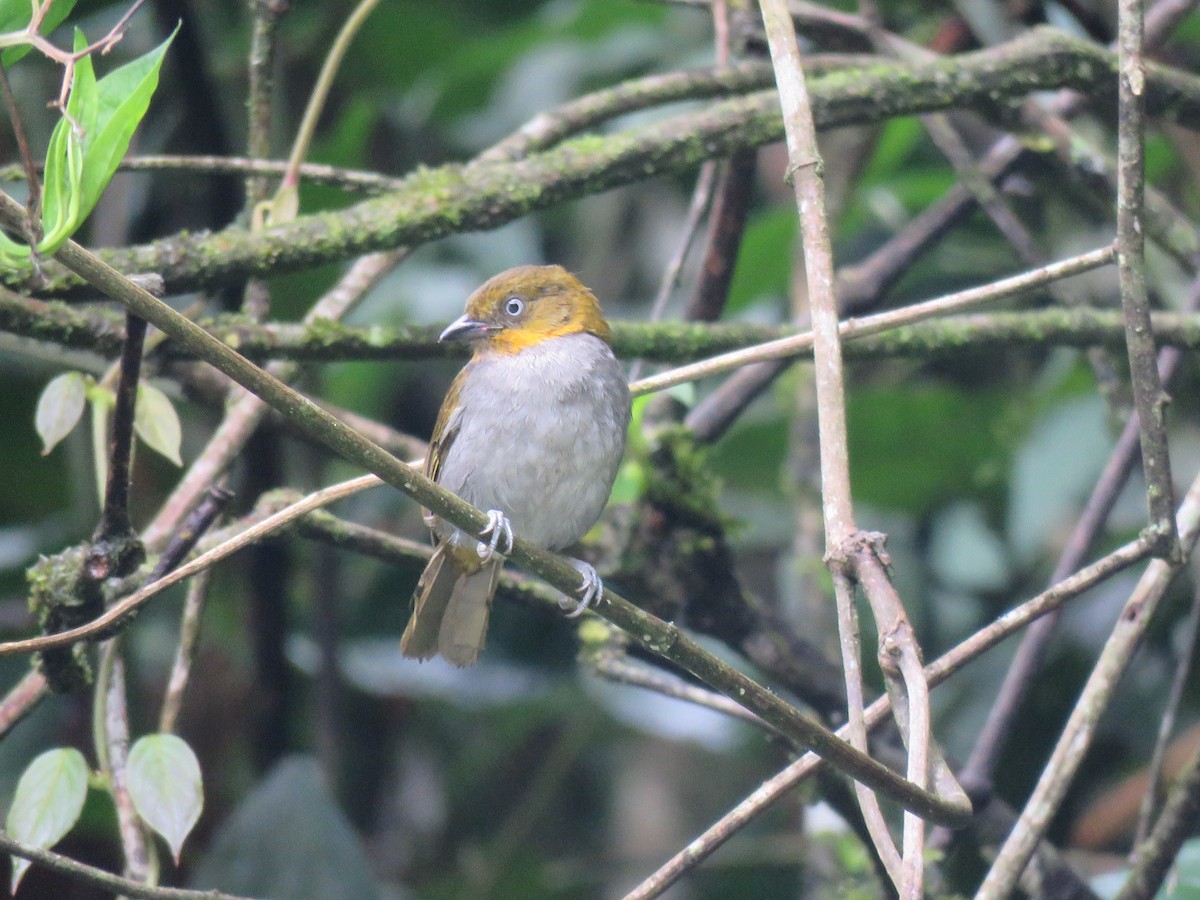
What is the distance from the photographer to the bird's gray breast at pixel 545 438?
116 inches

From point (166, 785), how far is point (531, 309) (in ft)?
5.43

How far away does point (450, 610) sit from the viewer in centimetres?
283

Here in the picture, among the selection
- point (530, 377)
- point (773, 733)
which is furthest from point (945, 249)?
point (773, 733)

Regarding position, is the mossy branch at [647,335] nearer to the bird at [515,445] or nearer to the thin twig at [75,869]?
the bird at [515,445]

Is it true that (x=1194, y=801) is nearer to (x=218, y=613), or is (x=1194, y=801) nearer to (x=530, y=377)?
(x=530, y=377)

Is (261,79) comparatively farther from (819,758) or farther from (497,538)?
(819,758)

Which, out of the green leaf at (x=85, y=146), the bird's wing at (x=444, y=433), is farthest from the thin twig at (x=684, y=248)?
the green leaf at (x=85, y=146)

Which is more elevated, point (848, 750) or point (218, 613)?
point (218, 613)

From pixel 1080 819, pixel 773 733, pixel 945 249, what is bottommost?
pixel 773 733

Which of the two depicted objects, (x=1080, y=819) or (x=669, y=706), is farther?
(x=669, y=706)

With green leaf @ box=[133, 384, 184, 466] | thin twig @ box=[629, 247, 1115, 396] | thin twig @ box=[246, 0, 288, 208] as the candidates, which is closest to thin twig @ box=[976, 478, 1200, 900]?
thin twig @ box=[629, 247, 1115, 396]

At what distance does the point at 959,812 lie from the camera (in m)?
1.58

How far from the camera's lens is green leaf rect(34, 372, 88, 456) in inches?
89.0

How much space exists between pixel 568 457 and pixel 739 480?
6.40 feet
